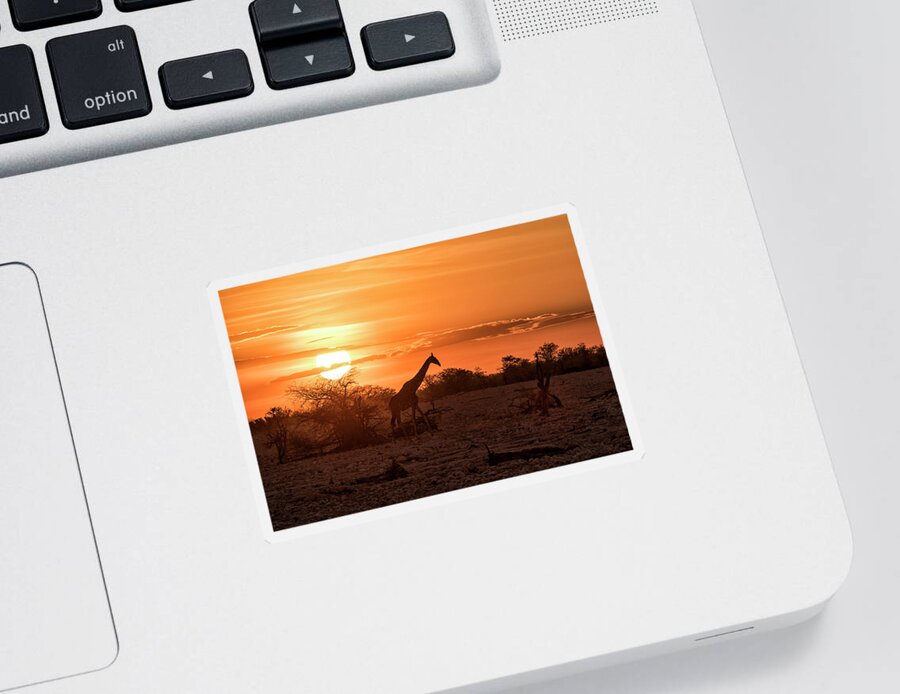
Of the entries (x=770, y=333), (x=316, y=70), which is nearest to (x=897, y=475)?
(x=770, y=333)

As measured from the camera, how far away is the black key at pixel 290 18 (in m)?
0.39

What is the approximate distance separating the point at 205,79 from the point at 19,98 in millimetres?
91

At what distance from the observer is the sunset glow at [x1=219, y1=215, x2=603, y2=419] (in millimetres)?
361

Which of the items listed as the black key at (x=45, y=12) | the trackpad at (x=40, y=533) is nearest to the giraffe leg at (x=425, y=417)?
the trackpad at (x=40, y=533)

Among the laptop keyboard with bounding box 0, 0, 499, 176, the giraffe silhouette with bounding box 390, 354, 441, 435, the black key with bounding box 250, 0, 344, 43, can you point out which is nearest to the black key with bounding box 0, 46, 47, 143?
the laptop keyboard with bounding box 0, 0, 499, 176

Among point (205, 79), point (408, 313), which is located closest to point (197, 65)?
point (205, 79)

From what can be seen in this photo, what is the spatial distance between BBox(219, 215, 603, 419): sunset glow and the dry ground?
2cm

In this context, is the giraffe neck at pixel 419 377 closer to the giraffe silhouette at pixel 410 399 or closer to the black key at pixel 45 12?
the giraffe silhouette at pixel 410 399

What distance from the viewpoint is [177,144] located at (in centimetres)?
38

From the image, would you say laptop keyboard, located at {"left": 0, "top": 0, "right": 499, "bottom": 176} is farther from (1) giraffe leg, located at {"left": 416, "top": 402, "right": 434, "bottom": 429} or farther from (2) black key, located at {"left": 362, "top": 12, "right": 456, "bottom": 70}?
(1) giraffe leg, located at {"left": 416, "top": 402, "right": 434, "bottom": 429}

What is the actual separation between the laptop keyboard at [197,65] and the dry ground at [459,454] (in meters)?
0.17

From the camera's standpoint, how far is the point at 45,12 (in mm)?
385

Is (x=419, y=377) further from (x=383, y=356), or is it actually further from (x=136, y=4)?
(x=136, y=4)

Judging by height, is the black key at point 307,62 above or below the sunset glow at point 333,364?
above
